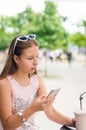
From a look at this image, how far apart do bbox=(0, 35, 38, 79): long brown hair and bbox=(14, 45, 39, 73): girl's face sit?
1 centimetres

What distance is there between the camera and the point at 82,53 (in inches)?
344

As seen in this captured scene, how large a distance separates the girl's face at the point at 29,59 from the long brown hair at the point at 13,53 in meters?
0.01

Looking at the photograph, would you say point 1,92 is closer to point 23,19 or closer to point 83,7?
point 83,7

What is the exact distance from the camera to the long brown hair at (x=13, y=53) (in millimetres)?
1222

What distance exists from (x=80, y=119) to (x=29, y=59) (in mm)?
267

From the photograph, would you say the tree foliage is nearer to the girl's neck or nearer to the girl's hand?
the girl's neck

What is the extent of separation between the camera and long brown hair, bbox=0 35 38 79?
4.01ft

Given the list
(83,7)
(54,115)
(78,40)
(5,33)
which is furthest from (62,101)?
(54,115)

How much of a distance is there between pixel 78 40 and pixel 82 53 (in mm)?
2766

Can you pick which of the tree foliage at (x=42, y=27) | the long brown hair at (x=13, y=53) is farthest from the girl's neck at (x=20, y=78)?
the tree foliage at (x=42, y=27)

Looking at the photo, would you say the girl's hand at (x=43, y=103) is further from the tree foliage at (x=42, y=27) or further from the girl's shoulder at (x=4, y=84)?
the tree foliage at (x=42, y=27)

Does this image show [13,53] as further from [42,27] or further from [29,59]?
[42,27]

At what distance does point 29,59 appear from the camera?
1220 mm

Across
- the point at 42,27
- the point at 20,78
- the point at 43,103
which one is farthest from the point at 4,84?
the point at 42,27
